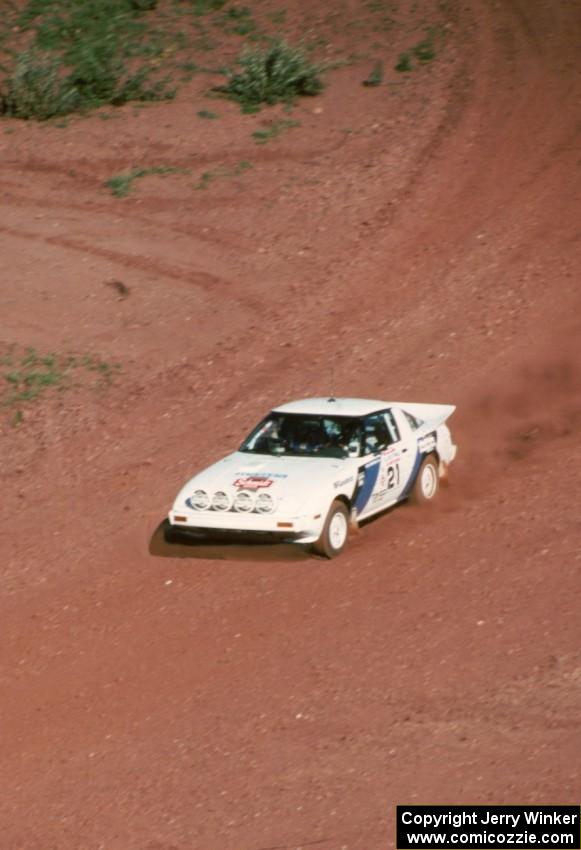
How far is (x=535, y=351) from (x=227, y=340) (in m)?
4.50

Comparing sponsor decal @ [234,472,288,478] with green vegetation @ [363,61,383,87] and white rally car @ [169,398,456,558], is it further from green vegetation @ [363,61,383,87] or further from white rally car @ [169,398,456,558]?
green vegetation @ [363,61,383,87]

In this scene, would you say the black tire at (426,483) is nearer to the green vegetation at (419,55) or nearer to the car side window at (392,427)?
the car side window at (392,427)

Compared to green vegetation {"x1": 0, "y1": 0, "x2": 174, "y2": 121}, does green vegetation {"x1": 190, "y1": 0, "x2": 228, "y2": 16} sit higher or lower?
higher

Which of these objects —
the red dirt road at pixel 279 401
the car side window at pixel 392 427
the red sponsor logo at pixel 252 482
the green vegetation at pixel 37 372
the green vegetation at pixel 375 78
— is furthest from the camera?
the green vegetation at pixel 375 78

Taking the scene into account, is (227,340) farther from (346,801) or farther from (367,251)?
(346,801)

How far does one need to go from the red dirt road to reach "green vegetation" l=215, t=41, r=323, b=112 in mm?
610

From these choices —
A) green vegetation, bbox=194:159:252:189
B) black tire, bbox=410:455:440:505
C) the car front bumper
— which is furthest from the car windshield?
green vegetation, bbox=194:159:252:189

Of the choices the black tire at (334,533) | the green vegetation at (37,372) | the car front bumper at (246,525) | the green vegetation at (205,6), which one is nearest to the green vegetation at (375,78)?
the green vegetation at (205,6)

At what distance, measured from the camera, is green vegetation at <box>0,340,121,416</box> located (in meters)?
18.7

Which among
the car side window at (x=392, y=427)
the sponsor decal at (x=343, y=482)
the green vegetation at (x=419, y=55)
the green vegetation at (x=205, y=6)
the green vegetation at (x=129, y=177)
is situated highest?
the sponsor decal at (x=343, y=482)

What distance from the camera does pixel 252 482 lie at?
12.9 meters

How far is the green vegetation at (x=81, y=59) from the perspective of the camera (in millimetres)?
27844

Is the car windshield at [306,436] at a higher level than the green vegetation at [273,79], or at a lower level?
higher

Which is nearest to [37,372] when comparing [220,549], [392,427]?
[392,427]
